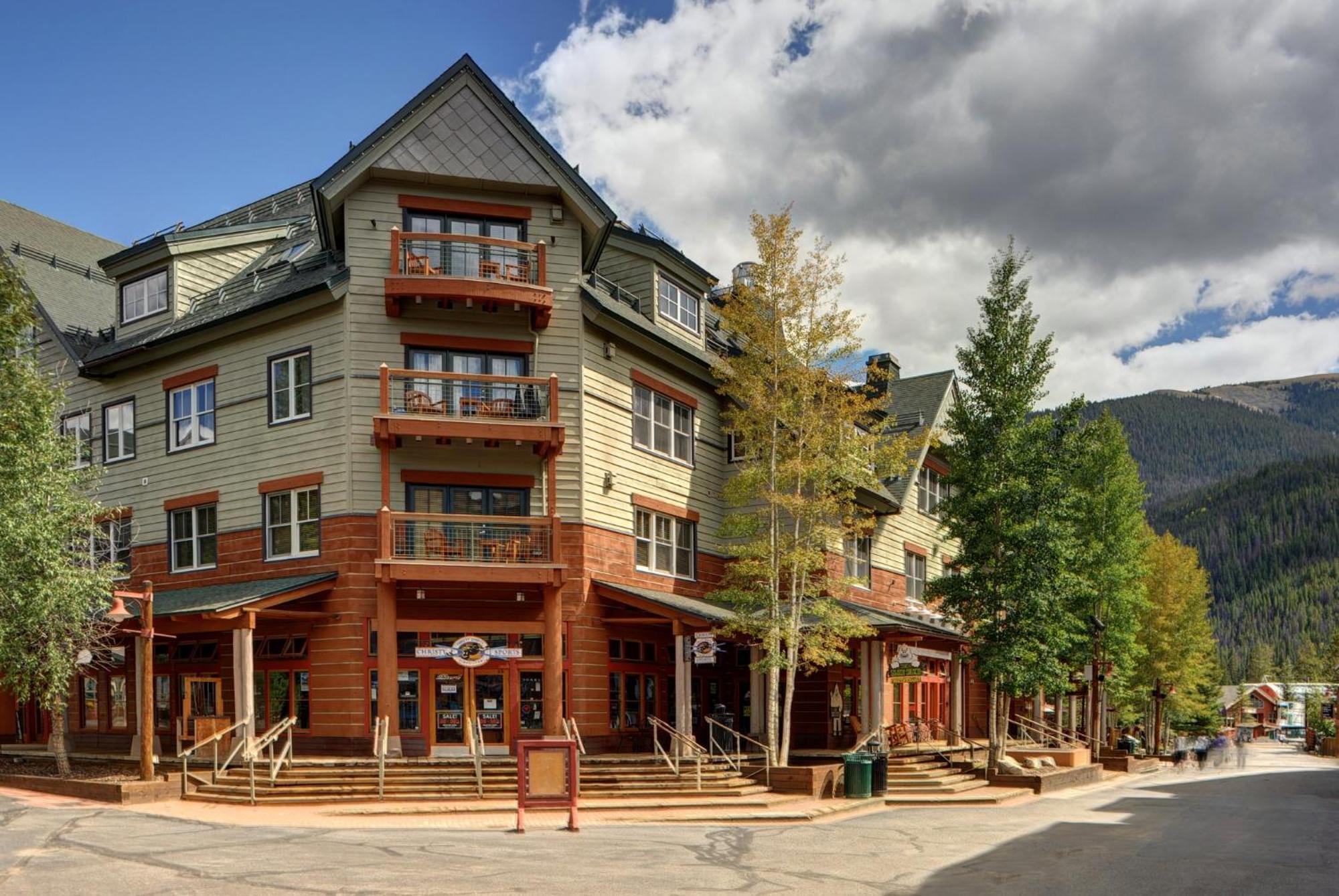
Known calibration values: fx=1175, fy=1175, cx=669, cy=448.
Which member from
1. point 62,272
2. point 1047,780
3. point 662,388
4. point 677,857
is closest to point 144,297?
point 62,272

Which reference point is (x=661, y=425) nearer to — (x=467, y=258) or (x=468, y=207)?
(x=467, y=258)

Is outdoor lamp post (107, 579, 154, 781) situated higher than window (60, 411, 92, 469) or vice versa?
window (60, 411, 92, 469)

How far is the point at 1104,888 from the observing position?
14.9m

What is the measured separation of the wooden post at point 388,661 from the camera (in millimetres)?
25172

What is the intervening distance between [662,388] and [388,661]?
34.9ft

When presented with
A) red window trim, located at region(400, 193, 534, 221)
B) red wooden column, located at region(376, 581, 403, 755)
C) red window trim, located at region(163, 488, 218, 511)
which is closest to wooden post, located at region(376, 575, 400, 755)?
red wooden column, located at region(376, 581, 403, 755)

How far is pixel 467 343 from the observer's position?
2783 centimetres

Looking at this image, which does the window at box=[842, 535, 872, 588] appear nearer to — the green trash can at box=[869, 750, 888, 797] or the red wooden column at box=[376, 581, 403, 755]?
the green trash can at box=[869, 750, 888, 797]

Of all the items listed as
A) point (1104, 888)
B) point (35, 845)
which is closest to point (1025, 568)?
point (1104, 888)

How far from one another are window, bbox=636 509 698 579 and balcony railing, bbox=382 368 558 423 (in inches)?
191

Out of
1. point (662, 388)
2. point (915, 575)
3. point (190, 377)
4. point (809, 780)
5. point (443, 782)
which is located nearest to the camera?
point (443, 782)

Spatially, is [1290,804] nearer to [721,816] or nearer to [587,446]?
[721,816]

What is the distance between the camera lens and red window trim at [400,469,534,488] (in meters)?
27.2

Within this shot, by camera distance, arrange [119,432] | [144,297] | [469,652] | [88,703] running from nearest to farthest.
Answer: [469,652], [88,703], [119,432], [144,297]
